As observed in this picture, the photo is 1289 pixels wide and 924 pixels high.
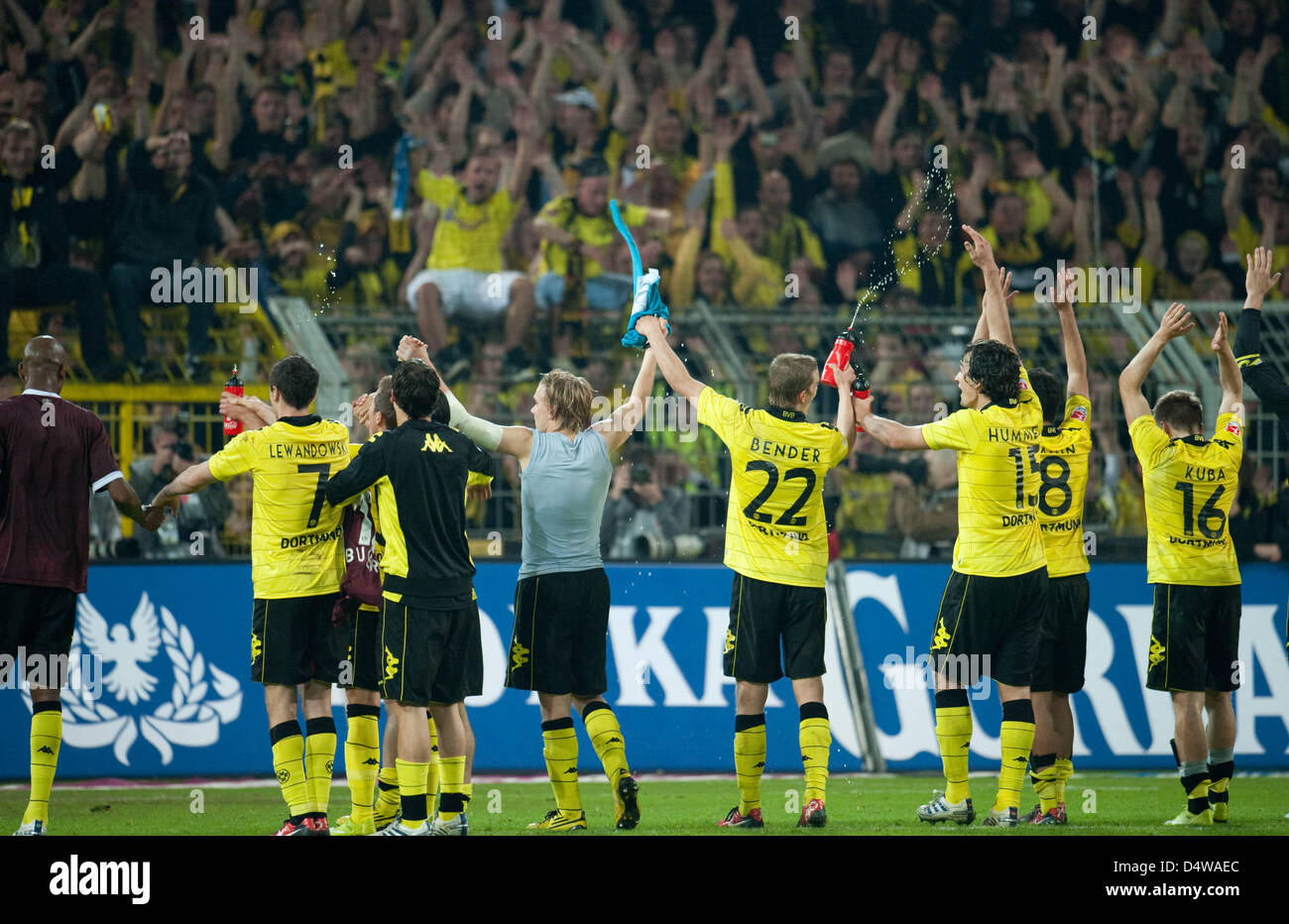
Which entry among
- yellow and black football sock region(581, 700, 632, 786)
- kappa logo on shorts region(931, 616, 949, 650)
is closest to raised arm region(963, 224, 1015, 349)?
kappa logo on shorts region(931, 616, 949, 650)

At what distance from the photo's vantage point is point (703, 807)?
8367mm

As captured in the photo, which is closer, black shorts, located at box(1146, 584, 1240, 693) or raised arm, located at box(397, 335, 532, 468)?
raised arm, located at box(397, 335, 532, 468)

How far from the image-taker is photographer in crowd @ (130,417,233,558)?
1063 cm

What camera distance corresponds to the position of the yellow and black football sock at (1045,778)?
7.36 meters

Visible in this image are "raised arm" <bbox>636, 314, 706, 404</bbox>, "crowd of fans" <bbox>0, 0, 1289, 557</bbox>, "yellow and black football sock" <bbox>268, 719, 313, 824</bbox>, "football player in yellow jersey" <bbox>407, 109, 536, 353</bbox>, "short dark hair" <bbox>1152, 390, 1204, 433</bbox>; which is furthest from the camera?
"football player in yellow jersey" <bbox>407, 109, 536, 353</bbox>

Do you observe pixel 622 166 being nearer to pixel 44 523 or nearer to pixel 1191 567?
pixel 1191 567

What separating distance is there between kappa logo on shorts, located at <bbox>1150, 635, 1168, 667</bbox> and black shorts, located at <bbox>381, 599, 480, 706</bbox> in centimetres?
369

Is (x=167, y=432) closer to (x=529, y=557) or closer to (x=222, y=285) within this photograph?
(x=222, y=285)

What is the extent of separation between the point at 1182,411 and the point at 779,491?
2365 mm

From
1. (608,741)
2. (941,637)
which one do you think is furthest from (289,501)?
(941,637)

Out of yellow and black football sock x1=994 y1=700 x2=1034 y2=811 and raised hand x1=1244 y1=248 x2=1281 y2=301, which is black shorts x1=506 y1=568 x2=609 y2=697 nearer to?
yellow and black football sock x1=994 y1=700 x2=1034 y2=811

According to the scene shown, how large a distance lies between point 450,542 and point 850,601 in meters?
4.50

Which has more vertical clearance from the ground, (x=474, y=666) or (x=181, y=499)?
(x=181, y=499)
